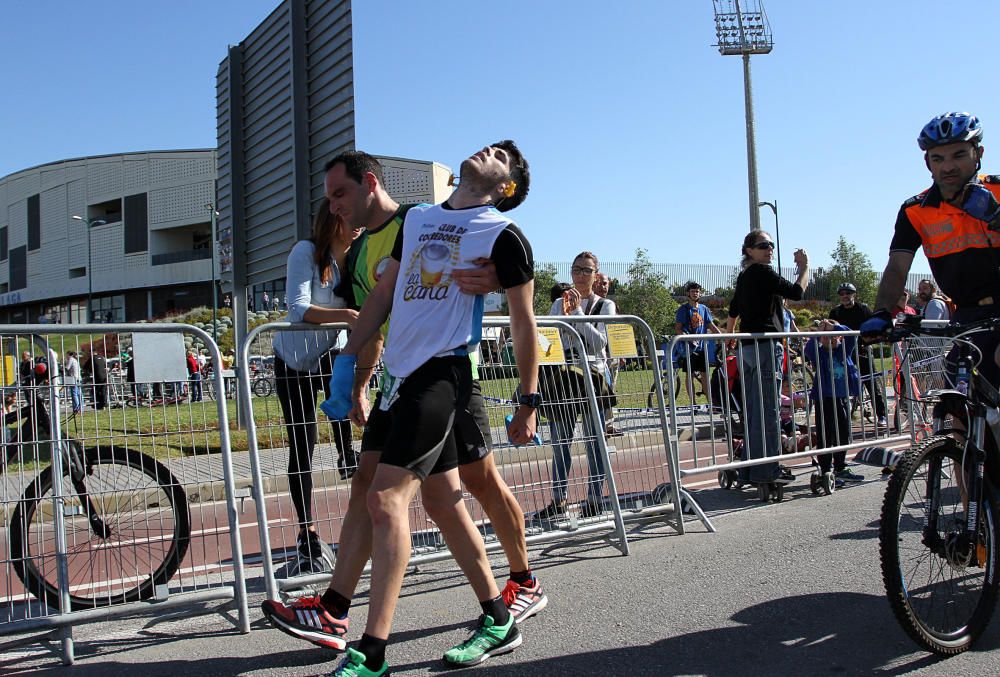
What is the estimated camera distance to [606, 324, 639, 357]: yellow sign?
19.0 ft

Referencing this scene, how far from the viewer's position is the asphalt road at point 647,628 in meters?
3.27

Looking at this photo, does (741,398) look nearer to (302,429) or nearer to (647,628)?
(647,628)

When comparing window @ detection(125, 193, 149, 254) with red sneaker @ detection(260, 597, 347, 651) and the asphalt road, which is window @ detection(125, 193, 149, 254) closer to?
the asphalt road

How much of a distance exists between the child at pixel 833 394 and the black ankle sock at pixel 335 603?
4.67 meters

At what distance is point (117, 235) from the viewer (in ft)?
252

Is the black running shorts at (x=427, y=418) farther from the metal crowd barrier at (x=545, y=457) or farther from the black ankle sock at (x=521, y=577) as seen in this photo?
the metal crowd barrier at (x=545, y=457)

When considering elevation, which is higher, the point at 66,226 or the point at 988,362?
the point at 66,226

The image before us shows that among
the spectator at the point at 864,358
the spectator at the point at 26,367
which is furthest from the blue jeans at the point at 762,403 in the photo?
the spectator at the point at 26,367

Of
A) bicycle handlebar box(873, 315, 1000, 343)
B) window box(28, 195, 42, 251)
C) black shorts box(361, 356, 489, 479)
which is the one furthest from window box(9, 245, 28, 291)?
bicycle handlebar box(873, 315, 1000, 343)

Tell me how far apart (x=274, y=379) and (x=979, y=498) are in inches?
126

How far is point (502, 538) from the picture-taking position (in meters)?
3.77

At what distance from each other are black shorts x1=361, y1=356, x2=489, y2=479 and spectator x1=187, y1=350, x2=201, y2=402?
3.40 feet

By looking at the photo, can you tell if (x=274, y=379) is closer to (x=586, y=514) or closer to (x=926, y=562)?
(x=586, y=514)

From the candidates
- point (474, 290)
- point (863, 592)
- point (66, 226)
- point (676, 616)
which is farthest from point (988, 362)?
point (66, 226)
